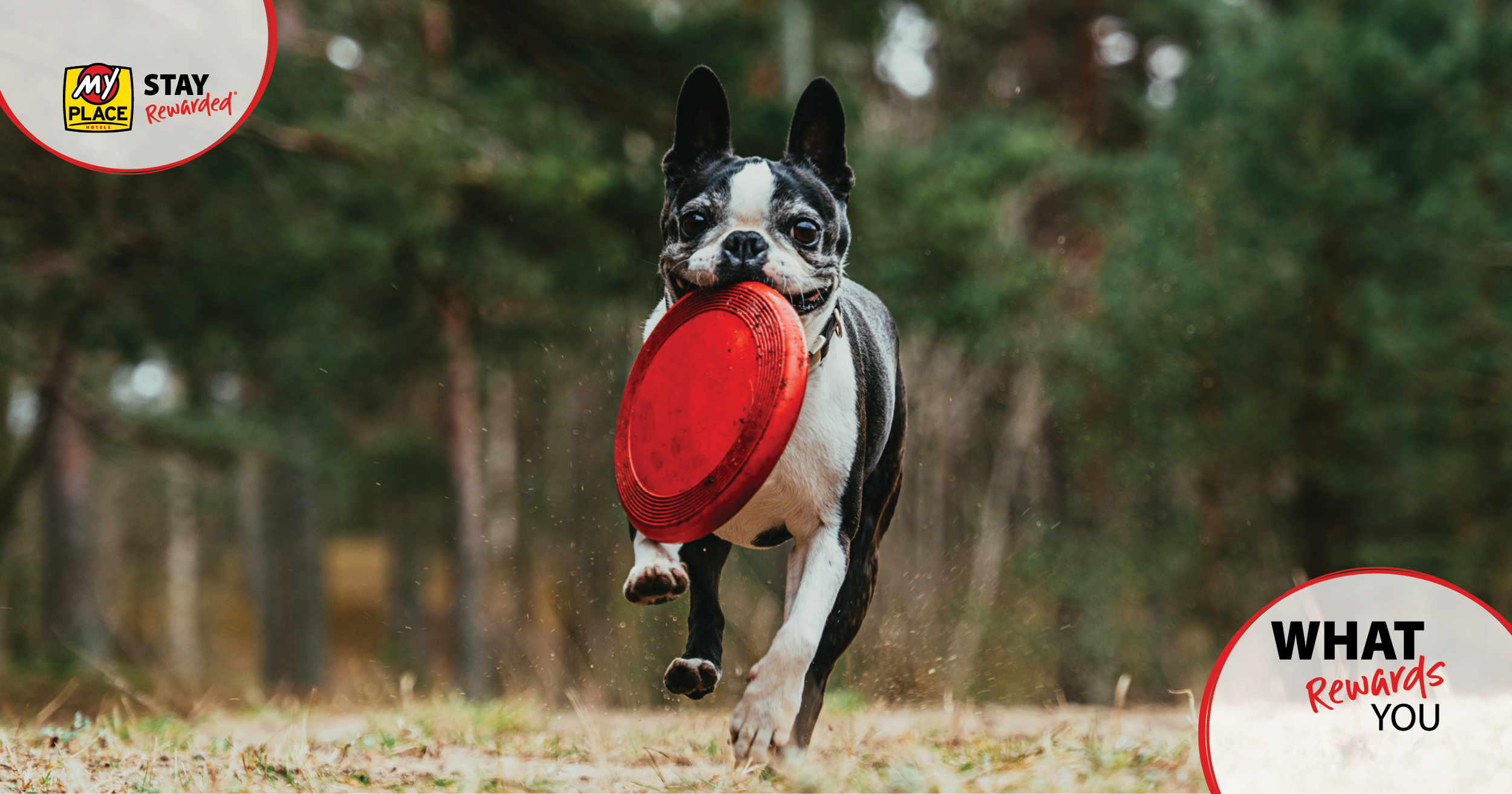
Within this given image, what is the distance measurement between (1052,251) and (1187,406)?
2.84 m

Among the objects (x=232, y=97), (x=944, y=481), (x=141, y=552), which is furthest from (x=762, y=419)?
(x=141, y=552)

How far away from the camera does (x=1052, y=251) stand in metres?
14.9

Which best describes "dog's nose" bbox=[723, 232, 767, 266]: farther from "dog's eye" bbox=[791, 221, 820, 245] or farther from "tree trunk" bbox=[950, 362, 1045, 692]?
"tree trunk" bbox=[950, 362, 1045, 692]

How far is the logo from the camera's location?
4.49 m

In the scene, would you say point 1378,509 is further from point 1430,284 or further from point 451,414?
point 451,414

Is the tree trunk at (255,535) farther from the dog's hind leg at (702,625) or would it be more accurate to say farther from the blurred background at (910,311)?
the dog's hind leg at (702,625)

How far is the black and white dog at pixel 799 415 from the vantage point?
3.15 m

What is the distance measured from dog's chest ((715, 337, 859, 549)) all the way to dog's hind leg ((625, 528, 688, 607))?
20cm

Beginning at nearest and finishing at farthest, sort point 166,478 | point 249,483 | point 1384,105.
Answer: point 1384,105 < point 249,483 < point 166,478

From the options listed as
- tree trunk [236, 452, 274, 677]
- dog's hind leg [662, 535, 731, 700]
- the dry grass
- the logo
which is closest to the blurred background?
the dry grass

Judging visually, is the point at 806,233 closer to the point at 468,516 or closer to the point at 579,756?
the point at 579,756

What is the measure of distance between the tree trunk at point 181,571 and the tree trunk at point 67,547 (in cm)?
1292

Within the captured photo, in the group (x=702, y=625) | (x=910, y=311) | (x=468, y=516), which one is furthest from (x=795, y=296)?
→ (x=468, y=516)

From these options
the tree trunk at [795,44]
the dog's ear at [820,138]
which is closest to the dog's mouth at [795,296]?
the dog's ear at [820,138]
